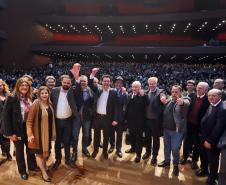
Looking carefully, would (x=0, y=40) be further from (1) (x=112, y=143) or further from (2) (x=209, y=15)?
(1) (x=112, y=143)

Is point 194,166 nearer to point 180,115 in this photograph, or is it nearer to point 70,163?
point 180,115

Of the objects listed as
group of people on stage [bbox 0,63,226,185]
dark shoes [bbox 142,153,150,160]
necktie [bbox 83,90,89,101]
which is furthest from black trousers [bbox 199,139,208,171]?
necktie [bbox 83,90,89,101]

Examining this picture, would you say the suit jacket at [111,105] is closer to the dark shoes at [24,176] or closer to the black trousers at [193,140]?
the black trousers at [193,140]

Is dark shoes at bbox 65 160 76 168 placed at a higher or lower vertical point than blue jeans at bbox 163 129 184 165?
lower

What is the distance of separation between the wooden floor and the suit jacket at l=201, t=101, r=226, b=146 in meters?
0.80

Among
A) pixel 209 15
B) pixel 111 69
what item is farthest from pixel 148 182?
pixel 111 69

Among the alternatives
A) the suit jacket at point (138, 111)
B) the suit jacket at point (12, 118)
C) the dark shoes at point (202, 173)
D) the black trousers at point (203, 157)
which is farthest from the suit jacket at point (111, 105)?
the dark shoes at point (202, 173)

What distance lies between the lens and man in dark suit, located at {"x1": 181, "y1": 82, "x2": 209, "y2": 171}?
11.8 ft

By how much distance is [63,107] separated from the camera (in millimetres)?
3516

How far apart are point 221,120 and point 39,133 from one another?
7.92 ft


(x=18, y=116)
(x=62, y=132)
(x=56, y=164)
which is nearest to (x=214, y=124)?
(x=62, y=132)

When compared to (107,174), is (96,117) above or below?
above

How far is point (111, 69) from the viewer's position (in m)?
22.3

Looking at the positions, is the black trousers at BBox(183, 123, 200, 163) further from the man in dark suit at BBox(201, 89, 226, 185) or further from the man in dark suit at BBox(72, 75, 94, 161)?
the man in dark suit at BBox(72, 75, 94, 161)
